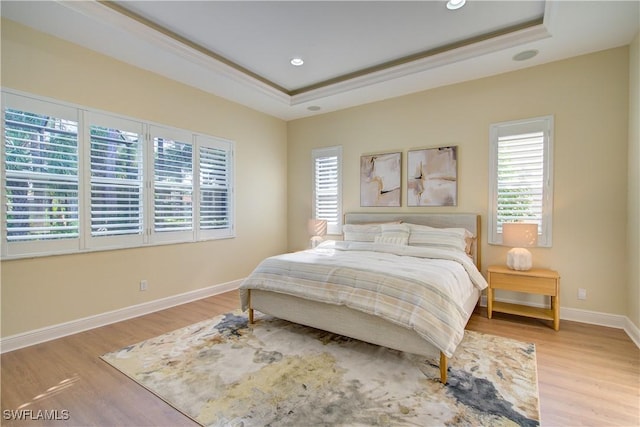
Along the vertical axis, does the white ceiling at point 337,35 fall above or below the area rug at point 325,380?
above

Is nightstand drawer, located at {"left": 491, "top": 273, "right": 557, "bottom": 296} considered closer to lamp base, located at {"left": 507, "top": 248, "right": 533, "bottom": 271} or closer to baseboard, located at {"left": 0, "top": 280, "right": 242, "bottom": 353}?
lamp base, located at {"left": 507, "top": 248, "right": 533, "bottom": 271}

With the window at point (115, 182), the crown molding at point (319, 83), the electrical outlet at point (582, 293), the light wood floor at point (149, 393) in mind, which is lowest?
the light wood floor at point (149, 393)

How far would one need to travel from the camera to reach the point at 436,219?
4.09m

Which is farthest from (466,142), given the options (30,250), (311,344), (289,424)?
(30,250)

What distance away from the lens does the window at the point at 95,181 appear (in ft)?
8.93

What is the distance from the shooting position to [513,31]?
305cm

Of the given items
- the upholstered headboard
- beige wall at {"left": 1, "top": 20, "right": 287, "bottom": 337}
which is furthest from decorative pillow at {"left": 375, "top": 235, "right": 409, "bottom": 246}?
beige wall at {"left": 1, "top": 20, "right": 287, "bottom": 337}

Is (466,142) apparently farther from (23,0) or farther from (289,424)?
(23,0)

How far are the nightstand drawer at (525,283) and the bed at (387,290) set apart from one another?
22 cm

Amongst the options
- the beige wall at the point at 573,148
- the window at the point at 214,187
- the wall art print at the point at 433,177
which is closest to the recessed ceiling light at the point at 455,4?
the beige wall at the point at 573,148

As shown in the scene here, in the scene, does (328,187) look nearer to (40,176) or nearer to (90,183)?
(90,183)

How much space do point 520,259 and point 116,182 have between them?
4633 millimetres

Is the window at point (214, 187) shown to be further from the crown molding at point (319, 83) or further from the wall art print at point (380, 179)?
the wall art print at point (380, 179)

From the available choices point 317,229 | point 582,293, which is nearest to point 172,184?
point 317,229
